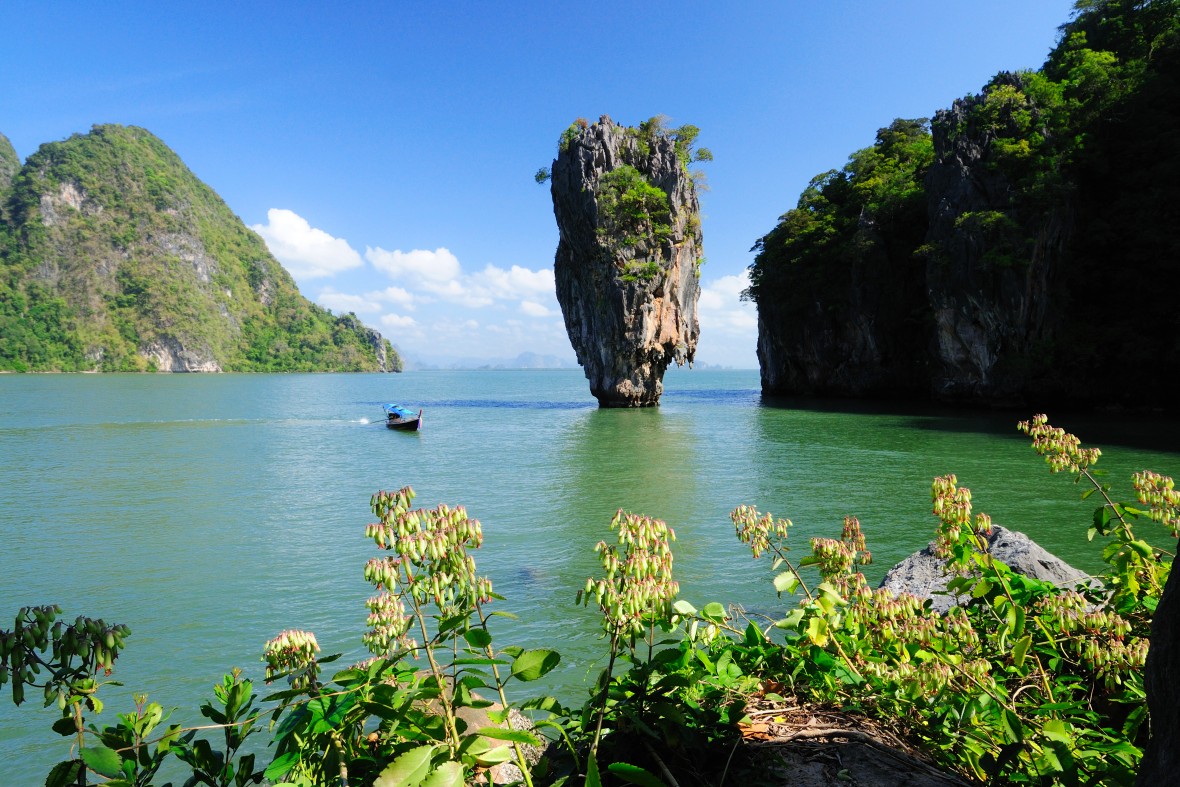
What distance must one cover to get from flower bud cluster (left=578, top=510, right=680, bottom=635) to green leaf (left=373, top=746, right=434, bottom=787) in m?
0.65

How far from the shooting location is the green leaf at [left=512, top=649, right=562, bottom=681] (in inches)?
72.7

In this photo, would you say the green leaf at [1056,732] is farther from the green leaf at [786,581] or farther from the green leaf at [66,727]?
the green leaf at [66,727]

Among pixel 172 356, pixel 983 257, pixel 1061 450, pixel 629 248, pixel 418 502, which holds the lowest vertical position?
pixel 418 502

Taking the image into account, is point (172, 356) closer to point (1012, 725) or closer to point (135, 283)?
point (135, 283)

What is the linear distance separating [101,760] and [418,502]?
12991 millimetres

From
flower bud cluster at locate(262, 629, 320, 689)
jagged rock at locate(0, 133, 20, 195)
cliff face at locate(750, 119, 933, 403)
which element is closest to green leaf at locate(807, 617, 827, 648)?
flower bud cluster at locate(262, 629, 320, 689)

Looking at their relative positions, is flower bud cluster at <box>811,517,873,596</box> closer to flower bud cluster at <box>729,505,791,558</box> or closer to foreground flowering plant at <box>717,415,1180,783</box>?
foreground flowering plant at <box>717,415,1180,783</box>

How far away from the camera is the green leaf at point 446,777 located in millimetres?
1504

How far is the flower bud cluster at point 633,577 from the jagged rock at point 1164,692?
3.80 ft

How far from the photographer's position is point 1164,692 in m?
1.44

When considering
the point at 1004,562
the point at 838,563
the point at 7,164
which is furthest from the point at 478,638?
the point at 7,164

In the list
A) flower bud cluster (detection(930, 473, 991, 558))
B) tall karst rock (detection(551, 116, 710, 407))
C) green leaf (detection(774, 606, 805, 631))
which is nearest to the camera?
green leaf (detection(774, 606, 805, 631))

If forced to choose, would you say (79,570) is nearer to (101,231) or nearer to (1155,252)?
(1155,252)

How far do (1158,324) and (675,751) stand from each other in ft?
125
